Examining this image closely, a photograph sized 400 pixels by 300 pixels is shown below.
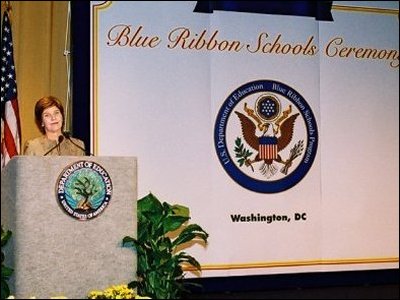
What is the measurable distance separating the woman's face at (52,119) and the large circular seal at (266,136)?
2129 mm

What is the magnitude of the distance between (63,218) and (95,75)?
2865mm

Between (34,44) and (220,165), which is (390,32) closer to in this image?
(220,165)

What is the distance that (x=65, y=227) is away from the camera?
8.70ft

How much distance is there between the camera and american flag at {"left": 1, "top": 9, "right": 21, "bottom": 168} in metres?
4.87

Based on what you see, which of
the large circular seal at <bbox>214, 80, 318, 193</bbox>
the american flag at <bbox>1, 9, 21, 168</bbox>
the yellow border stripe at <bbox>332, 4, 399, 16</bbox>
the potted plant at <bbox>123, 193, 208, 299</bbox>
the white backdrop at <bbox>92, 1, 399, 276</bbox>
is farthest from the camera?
the yellow border stripe at <bbox>332, 4, 399, 16</bbox>

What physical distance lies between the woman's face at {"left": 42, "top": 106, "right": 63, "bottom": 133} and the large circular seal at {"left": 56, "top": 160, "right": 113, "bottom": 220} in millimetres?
1090

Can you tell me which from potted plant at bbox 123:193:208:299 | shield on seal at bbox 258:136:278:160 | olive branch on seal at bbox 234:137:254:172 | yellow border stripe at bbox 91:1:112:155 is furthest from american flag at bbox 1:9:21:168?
potted plant at bbox 123:193:208:299

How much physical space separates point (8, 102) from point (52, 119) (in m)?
1.38

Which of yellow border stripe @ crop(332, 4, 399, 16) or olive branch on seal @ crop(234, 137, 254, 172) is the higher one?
yellow border stripe @ crop(332, 4, 399, 16)

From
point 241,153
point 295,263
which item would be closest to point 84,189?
point 241,153

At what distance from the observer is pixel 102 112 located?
5.37 m

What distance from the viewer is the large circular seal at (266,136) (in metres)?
5.69

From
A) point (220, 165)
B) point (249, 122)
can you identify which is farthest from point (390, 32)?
point (220, 165)

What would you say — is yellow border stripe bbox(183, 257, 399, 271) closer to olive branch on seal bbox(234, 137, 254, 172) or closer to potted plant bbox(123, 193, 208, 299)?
olive branch on seal bbox(234, 137, 254, 172)
